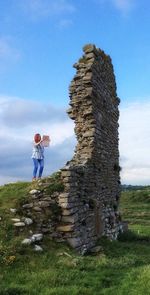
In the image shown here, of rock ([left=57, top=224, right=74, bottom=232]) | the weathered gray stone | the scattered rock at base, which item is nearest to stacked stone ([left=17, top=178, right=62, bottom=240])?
rock ([left=57, top=224, right=74, bottom=232])

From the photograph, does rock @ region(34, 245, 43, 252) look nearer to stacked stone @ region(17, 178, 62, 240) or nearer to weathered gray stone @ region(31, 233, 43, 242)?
weathered gray stone @ region(31, 233, 43, 242)

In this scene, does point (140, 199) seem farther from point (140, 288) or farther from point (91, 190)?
point (140, 288)

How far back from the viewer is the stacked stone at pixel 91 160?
1524 cm

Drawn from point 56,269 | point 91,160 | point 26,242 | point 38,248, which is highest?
point 91,160

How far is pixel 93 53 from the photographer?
18.7m

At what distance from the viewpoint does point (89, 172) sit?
17.4 meters

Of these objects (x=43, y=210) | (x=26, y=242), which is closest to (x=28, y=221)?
(x=43, y=210)

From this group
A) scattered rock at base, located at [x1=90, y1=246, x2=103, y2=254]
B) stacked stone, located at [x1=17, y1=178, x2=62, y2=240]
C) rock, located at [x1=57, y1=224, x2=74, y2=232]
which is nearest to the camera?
stacked stone, located at [x1=17, y1=178, x2=62, y2=240]

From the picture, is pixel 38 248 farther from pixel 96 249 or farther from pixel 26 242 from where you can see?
pixel 96 249

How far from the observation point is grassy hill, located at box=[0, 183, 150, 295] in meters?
10.2

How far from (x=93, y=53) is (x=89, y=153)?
4.01 m

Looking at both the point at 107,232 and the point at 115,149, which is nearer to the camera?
the point at 107,232

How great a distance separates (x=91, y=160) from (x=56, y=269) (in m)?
6.58

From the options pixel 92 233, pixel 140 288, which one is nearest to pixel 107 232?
pixel 92 233
